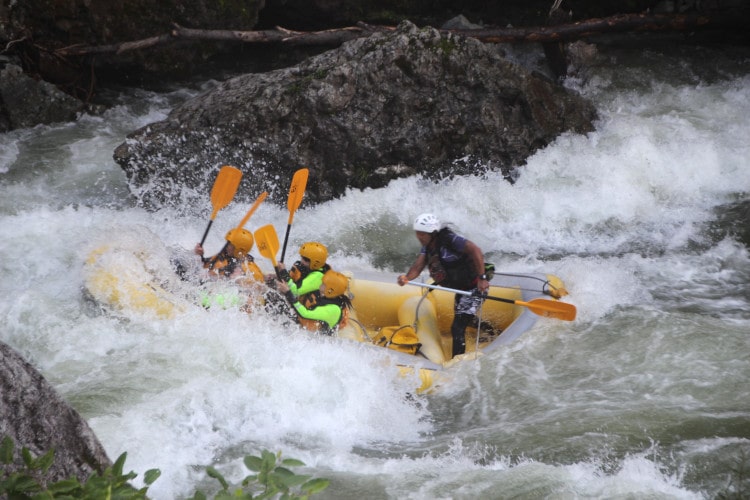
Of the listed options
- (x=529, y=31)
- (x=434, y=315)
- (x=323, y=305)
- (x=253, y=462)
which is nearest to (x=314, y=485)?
(x=253, y=462)

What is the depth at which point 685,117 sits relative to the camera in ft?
30.1

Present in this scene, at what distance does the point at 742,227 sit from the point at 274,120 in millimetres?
4951

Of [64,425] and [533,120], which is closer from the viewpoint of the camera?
[64,425]

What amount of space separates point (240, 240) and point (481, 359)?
80.4 inches

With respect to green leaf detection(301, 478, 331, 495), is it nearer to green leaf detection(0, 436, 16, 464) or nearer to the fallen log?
green leaf detection(0, 436, 16, 464)

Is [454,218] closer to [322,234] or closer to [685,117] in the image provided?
[322,234]

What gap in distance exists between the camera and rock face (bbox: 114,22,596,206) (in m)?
7.71

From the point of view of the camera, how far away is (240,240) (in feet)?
18.6

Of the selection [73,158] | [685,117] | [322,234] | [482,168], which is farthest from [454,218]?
[73,158]

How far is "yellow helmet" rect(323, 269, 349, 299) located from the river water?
0.35 metres

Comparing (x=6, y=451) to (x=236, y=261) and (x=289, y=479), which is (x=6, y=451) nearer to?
(x=289, y=479)

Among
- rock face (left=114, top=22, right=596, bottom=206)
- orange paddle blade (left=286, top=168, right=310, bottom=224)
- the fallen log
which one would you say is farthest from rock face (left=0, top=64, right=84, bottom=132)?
orange paddle blade (left=286, top=168, right=310, bottom=224)

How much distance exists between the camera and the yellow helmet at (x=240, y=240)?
567 cm

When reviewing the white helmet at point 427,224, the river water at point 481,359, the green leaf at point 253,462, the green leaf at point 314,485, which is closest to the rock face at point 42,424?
the green leaf at point 253,462
